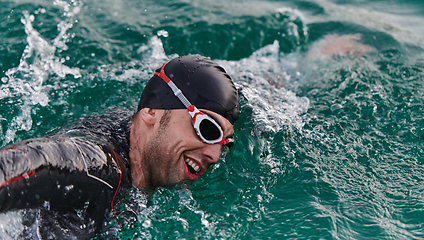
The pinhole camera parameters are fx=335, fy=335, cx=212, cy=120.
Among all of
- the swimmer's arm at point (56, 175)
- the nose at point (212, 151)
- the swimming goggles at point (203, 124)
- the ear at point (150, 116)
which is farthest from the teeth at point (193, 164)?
the swimmer's arm at point (56, 175)


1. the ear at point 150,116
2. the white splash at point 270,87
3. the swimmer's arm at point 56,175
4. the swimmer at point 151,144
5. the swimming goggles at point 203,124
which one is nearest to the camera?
the swimmer's arm at point 56,175

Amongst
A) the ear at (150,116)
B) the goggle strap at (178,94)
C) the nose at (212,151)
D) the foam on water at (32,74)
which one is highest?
the goggle strap at (178,94)

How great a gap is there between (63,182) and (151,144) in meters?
1.02

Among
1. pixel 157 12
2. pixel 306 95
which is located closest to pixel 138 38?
pixel 157 12

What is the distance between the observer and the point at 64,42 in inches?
235

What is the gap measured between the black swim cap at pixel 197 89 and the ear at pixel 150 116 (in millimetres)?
42

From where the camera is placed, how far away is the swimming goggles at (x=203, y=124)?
318 centimetres

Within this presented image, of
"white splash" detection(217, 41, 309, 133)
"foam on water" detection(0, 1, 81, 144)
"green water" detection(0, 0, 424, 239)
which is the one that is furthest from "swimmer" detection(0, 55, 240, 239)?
"foam on water" detection(0, 1, 81, 144)

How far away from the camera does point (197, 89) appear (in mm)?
3254

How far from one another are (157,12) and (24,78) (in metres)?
3.19

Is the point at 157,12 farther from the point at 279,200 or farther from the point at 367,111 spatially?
the point at 279,200

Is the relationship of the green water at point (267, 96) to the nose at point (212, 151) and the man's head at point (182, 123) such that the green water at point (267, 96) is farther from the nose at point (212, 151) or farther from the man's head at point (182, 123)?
the nose at point (212, 151)

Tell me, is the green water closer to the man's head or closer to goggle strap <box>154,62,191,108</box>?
the man's head

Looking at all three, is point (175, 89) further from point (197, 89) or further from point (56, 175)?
point (56, 175)
